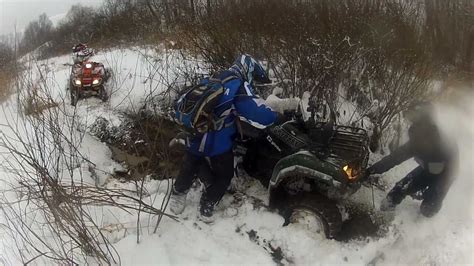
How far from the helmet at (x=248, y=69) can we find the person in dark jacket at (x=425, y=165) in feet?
4.30

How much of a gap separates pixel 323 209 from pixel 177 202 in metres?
1.25

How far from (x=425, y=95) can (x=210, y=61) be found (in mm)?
2641

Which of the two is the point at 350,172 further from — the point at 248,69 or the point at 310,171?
the point at 248,69

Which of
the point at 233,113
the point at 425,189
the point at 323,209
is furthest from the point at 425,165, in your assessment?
the point at 233,113

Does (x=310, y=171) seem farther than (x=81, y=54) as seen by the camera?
No

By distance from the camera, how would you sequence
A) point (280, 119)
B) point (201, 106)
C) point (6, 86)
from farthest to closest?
point (6, 86) → point (280, 119) → point (201, 106)

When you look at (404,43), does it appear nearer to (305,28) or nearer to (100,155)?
(305,28)

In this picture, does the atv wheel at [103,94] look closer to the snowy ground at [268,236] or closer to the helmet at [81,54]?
the helmet at [81,54]

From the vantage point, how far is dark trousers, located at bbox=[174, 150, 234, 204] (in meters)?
3.45

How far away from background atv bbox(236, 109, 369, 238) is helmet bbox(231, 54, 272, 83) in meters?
0.44

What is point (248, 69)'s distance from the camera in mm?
3545

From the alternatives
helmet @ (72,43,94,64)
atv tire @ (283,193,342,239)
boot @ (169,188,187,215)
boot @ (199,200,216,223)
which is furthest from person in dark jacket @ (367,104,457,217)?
helmet @ (72,43,94,64)

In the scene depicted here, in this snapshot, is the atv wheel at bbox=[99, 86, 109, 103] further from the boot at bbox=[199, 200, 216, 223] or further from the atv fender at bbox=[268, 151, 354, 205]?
the atv fender at bbox=[268, 151, 354, 205]

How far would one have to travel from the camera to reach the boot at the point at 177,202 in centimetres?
360
